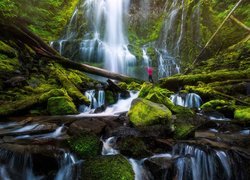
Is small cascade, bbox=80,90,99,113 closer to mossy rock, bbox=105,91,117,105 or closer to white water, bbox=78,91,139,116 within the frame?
white water, bbox=78,91,139,116

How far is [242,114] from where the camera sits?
7535mm

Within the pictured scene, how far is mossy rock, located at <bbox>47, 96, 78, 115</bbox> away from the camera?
8.16 metres

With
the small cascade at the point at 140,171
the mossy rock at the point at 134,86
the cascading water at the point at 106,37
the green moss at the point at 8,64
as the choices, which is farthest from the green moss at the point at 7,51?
the cascading water at the point at 106,37

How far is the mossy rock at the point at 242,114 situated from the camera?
24.0ft

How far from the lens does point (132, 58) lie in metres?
21.6

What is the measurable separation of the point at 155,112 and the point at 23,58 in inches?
283

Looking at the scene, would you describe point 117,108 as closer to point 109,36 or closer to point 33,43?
point 33,43

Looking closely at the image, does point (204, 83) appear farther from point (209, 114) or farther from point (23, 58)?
point (23, 58)

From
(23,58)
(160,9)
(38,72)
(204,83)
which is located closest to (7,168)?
(38,72)

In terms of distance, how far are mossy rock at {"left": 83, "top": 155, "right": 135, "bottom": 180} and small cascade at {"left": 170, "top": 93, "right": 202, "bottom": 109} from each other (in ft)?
21.0

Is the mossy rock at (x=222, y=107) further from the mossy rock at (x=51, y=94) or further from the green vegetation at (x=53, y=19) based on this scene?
the green vegetation at (x=53, y=19)

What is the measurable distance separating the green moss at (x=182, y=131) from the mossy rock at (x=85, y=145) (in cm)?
191

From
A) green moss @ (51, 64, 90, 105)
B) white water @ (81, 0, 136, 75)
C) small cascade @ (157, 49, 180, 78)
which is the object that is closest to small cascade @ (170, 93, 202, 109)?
green moss @ (51, 64, 90, 105)

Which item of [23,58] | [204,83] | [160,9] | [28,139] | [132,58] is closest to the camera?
[28,139]
